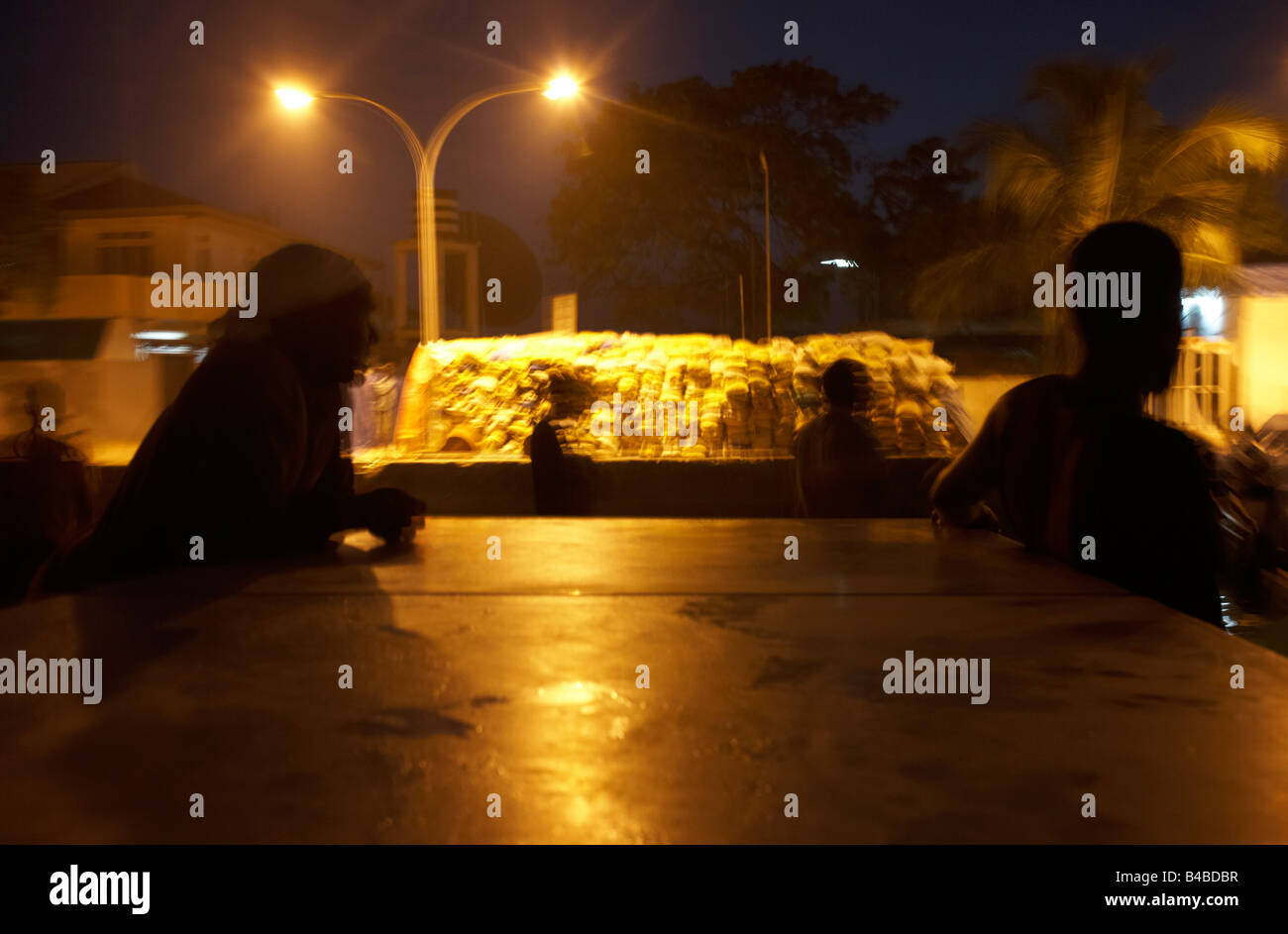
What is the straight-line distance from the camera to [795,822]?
2.09 feet

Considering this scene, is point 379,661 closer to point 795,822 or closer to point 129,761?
point 129,761

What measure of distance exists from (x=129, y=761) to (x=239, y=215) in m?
26.6

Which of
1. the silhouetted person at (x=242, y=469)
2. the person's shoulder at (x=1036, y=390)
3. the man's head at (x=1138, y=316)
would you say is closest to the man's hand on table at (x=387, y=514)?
the silhouetted person at (x=242, y=469)

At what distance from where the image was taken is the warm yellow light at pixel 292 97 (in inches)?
391

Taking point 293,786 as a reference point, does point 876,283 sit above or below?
above

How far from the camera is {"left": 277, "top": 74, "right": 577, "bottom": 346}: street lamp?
928 centimetres

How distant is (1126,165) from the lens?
43.6 ft

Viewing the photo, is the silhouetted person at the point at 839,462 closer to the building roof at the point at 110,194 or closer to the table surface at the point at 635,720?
the table surface at the point at 635,720

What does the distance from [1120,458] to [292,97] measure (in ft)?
31.7

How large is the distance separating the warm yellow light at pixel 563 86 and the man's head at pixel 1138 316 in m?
8.66

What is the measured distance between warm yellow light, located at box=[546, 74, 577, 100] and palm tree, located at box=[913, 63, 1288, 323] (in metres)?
6.25

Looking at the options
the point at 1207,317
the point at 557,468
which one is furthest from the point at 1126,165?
the point at 557,468

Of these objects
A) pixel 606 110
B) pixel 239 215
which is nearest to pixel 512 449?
pixel 606 110

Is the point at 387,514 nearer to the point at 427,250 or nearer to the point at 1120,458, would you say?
the point at 1120,458
